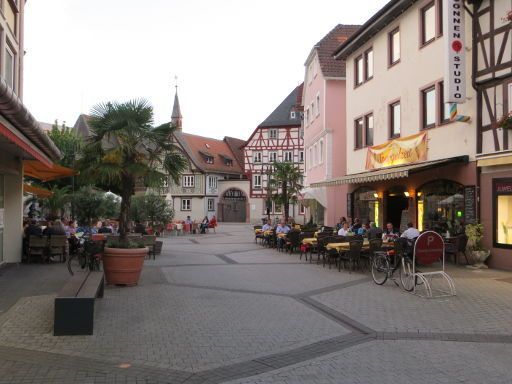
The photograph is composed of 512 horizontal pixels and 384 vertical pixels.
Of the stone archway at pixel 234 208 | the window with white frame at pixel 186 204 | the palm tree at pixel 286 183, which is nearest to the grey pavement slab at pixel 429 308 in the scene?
the palm tree at pixel 286 183

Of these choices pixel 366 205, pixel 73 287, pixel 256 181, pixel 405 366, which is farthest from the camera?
pixel 256 181

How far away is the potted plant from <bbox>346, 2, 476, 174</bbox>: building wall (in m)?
2.10

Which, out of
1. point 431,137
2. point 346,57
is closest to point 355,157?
point 346,57

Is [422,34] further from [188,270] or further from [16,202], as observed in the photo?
[16,202]

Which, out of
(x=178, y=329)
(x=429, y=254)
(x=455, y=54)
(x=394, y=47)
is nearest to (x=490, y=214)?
(x=455, y=54)

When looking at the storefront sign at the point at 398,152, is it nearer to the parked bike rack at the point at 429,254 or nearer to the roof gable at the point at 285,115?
the parked bike rack at the point at 429,254

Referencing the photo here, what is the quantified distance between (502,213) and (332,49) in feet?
60.9

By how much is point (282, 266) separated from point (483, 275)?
5598 mm

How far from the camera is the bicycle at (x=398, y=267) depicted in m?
10.8

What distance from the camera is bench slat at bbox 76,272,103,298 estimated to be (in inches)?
275

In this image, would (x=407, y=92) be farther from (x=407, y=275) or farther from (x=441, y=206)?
(x=407, y=275)

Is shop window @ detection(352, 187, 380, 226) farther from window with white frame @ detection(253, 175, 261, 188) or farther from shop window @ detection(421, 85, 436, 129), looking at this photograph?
window with white frame @ detection(253, 175, 261, 188)

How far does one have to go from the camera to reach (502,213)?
45.9 feet

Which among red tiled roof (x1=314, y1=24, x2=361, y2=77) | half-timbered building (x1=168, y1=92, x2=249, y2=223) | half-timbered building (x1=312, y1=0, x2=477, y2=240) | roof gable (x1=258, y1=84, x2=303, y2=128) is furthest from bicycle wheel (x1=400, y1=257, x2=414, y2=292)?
roof gable (x1=258, y1=84, x2=303, y2=128)
